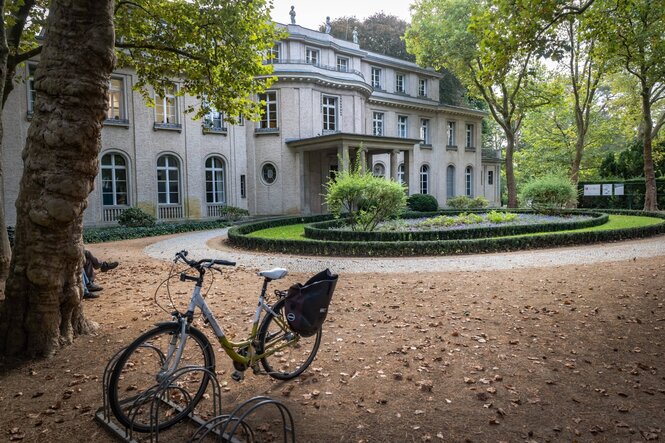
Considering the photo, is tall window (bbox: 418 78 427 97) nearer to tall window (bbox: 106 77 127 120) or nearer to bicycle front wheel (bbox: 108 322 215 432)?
tall window (bbox: 106 77 127 120)

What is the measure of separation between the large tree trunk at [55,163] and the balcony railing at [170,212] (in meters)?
18.2

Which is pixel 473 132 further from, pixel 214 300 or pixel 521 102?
pixel 214 300

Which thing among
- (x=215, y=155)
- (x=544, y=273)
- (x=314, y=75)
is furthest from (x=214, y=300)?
(x=314, y=75)

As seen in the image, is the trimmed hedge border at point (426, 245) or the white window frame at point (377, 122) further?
the white window frame at point (377, 122)

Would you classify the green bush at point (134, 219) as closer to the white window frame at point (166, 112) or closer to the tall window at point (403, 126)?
the white window frame at point (166, 112)

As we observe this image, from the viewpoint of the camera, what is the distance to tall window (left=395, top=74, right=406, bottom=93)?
33.2m

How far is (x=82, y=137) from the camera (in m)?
4.25

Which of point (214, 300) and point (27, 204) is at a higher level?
point (27, 204)

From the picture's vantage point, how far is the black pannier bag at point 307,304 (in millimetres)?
3498

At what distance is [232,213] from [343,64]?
13.0 meters

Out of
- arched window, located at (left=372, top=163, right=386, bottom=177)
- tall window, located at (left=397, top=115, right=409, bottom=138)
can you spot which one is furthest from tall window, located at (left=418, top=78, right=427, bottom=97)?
arched window, located at (left=372, top=163, right=386, bottom=177)

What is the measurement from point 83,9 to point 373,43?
3906 cm

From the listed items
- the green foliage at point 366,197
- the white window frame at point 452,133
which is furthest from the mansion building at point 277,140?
the green foliage at point 366,197

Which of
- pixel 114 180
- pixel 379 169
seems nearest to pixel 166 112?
pixel 114 180
